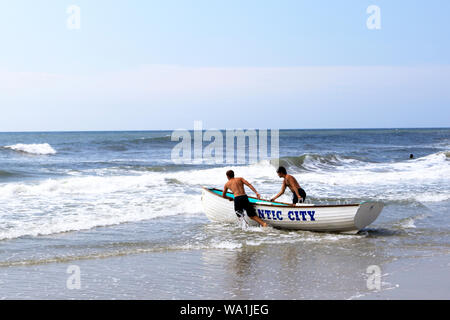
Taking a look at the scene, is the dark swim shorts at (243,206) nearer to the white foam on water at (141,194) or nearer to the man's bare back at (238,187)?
the man's bare back at (238,187)

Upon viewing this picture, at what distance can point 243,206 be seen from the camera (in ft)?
36.0

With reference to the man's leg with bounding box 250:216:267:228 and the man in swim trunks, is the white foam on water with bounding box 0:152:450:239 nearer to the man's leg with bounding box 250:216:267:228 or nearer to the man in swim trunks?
the man's leg with bounding box 250:216:267:228

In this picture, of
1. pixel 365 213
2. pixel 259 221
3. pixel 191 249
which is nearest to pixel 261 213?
pixel 259 221

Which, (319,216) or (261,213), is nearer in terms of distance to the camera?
(319,216)

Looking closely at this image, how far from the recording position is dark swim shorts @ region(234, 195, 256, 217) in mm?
10953

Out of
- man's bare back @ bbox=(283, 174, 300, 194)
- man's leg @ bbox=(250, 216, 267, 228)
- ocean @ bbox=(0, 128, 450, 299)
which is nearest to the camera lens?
ocean @ bbox=(0, 128, 450, 299)

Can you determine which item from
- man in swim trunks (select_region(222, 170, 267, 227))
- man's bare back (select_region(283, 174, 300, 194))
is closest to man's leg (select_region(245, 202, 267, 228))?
man in swim trunks (select_region(222, 170, 267, 227))

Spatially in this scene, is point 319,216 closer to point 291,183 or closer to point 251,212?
point 291,183

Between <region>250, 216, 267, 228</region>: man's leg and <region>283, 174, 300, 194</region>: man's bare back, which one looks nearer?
<region>250, 216, 267, 228</region>: man's leg

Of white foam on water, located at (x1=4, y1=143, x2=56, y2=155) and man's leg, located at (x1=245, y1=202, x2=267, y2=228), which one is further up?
white foam on water, located at (x1=4, y1=143, x2=56, y2=155)

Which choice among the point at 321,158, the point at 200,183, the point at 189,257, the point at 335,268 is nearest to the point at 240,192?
the point at 189,257

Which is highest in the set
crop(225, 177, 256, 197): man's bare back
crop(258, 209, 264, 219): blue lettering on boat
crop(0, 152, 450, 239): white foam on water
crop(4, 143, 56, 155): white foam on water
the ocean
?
crop(4, 143, 56, 155): white foam on water
